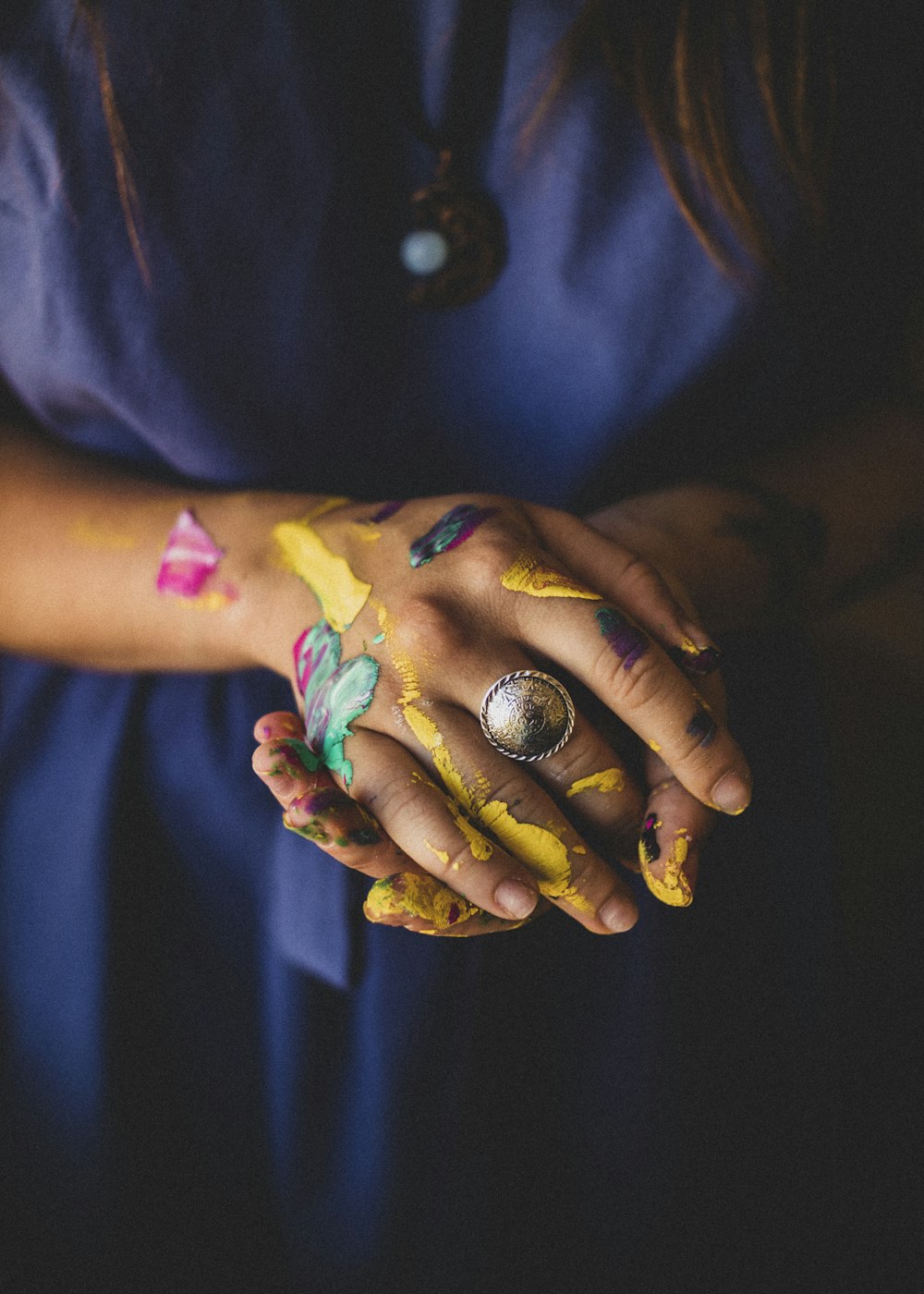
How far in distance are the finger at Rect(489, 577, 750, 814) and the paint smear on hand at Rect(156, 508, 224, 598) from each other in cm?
32

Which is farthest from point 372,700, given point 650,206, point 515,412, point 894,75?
point 894,75

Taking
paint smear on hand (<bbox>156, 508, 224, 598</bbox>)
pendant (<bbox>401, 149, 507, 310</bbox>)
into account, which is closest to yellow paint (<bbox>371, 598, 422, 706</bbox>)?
paint smear on hand (<bbox>156, 508, 224, 598</bbox>)

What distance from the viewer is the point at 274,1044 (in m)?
0.63

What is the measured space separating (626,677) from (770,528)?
1.11 ft

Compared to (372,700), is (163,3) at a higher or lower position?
higher

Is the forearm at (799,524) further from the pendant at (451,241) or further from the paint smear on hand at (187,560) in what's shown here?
the paint smear on hand at (187,560)

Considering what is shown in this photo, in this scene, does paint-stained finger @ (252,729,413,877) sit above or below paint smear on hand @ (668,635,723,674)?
below

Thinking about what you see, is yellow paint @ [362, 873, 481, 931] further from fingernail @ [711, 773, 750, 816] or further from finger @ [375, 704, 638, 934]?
fingernail @ [711, 773, 750, 816]

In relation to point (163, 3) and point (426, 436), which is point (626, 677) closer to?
point (426, 436)

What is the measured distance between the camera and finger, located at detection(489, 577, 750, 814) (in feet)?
1.49

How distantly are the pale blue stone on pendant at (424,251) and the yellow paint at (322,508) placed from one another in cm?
21

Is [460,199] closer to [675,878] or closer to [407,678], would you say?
[407,678]

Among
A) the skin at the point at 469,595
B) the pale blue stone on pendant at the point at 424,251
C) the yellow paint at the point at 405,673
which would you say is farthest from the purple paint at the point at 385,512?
the pale blue stone on pendant at the point at 424,251

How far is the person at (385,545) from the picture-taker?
59 centimetres
